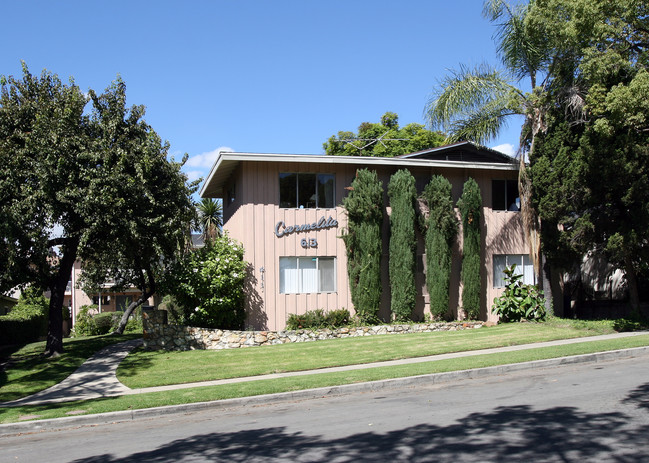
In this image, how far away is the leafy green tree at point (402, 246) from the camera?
2211 cm

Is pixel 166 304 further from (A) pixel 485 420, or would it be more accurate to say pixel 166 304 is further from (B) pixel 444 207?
(A) pixel 485 420

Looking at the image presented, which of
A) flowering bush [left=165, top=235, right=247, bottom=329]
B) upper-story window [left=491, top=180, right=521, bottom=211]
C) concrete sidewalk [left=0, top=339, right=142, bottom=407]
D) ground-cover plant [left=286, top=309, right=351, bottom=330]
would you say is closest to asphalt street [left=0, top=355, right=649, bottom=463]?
concrete sidewalk [left=0, top=339, right=142, bottom=407]

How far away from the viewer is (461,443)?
277 inches

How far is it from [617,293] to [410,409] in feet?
60.4

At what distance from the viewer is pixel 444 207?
22.8m

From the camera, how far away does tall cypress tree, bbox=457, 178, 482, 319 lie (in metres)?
23.3

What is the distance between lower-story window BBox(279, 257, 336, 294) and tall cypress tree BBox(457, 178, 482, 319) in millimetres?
5235

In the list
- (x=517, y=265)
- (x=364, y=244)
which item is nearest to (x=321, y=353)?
(x=364, y=244)

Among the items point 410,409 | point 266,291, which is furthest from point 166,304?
point 410,409

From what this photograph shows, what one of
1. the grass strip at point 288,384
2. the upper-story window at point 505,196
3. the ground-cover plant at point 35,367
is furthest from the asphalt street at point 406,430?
the upper-story window at point 505,196

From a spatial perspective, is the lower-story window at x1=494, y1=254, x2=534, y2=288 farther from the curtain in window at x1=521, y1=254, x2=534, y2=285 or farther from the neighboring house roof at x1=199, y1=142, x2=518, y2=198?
the neighboring house roof at x1=199, y1=142, x2=518, y2=198

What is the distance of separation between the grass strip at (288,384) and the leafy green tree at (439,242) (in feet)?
22.8

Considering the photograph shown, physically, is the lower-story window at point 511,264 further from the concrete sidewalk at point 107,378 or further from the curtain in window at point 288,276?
the curtain in window at point 288,276

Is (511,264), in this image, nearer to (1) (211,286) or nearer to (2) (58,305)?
(1) (211,286)
